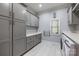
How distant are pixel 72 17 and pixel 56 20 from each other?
3190 mm

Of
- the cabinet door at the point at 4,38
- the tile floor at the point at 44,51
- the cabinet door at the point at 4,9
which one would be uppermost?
the cabinet door at the point at 4,9

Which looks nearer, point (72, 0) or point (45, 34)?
point (72, 0)

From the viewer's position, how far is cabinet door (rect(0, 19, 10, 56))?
7.71ft

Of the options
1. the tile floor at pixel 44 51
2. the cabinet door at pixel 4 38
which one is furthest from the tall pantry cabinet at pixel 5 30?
the tile floor at pixel 44 51

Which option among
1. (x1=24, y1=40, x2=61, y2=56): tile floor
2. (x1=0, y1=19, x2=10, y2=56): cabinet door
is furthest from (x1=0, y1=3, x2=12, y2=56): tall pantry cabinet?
(x1=24, y1=40, x2=61, y2=56): tile floor

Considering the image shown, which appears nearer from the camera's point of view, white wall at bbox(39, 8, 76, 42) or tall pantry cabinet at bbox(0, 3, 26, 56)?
tall pantry cabinet at bbox(0, 3, 26, 56)

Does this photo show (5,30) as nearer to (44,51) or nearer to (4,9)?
(4,9)

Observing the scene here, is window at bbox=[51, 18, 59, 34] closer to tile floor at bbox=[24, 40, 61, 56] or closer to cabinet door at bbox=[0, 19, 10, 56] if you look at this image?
tile floor at bbox=[24, 40, 61, 56]

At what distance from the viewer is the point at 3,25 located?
242 cm

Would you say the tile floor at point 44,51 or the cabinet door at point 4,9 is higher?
the cabinet door at point 4,9

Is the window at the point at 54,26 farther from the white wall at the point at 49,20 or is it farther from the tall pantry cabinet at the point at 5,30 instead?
the tall pantry cabinet at the point at 5,30

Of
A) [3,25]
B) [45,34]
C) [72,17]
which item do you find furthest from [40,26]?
[3,25]

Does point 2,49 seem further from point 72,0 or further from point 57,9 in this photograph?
point 57,9

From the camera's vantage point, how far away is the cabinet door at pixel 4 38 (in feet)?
7.71
